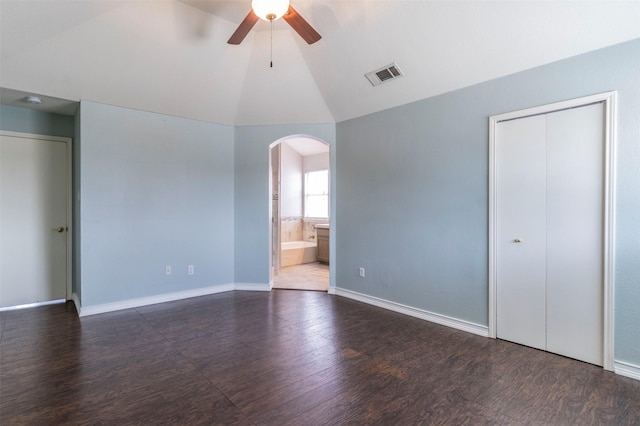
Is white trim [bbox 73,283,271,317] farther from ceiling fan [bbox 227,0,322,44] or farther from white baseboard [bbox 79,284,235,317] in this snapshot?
ceiling fan [bbox 227,0,322,44]

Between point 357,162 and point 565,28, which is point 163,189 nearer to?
point 357,162

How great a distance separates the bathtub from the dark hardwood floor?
3.17 metres

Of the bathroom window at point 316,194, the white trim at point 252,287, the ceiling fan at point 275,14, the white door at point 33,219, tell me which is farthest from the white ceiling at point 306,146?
the ceiling fan at point 275,14

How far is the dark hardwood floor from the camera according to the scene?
1.96 metres

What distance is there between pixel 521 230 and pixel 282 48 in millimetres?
3227

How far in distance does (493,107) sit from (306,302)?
124 inches

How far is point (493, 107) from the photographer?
3115 mm

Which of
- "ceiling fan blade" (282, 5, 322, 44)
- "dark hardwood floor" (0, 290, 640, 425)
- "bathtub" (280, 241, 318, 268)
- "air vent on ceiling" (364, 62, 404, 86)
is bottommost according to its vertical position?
"dark hardwood floor" (0, 290, 640, 425)

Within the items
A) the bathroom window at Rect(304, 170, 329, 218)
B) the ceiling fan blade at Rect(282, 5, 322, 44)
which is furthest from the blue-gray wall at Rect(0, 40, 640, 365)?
the bathroom window at Rect(304, 170, 329, 218)

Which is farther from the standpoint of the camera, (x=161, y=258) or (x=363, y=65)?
(x=161, y=258)

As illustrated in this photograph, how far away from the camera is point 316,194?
8.11 m

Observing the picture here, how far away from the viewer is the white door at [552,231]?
2590mm

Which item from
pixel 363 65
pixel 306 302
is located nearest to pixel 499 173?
pixel 363 65

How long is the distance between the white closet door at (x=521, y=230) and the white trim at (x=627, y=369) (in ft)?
1.62
